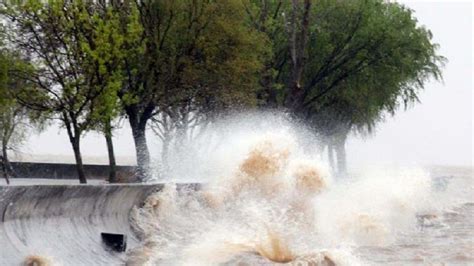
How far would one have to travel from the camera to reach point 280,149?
1892cm

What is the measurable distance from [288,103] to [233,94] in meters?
4.50

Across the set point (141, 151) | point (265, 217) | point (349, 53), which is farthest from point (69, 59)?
point (349, 53)

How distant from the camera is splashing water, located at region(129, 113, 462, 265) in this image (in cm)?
1403

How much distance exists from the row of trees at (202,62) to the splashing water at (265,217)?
6636mm

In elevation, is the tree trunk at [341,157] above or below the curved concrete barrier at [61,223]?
above

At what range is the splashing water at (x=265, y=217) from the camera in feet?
46.0

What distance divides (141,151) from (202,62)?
3996 millimetres

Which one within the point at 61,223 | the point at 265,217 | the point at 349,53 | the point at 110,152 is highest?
the point at 349,53

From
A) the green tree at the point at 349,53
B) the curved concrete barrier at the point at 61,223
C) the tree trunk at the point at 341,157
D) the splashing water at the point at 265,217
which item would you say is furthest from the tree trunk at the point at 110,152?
the tree trunk at the point at 341,157

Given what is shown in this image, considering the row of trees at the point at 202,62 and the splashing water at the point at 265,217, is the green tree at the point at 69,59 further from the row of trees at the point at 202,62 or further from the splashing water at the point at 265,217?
the splashing water at the point at 265,217

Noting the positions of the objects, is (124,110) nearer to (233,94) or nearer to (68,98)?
(233,94)

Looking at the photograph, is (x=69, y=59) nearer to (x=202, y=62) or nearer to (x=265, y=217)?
(x=202, y=62)

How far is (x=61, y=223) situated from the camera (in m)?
14.1

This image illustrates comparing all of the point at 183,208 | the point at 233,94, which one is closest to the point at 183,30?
the point at 233,94
